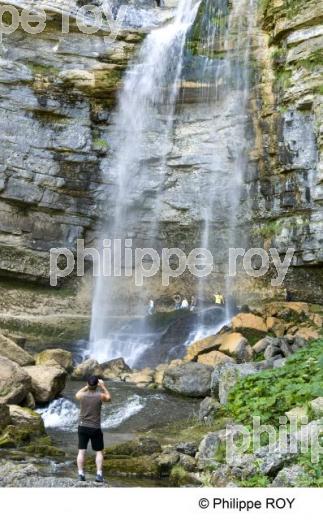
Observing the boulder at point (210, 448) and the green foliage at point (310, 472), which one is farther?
the boulder at point (210, 448)

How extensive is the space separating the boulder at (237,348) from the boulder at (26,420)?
7009mm

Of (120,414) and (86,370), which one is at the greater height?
(86,370)

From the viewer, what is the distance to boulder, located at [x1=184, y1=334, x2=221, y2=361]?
16.8 m

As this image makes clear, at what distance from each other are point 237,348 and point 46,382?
5828 millimetres

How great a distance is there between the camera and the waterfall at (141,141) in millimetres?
21828

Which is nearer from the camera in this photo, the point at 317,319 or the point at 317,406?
the point at 317,406

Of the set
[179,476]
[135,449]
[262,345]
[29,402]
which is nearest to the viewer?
[179,476]

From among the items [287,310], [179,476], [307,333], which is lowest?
[179,476]

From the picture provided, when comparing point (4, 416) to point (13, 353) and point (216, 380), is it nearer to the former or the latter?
point (13, 353)

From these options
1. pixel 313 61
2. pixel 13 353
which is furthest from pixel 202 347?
pixel 313 61

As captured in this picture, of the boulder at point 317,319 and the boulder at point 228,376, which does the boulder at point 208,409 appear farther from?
the boulder at point 317,319

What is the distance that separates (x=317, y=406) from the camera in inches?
302

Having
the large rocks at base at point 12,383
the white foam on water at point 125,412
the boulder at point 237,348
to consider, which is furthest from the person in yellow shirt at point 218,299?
the large rocks at base at point 12,383

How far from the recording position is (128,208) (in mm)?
23188
